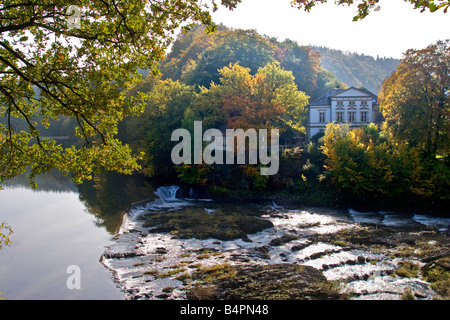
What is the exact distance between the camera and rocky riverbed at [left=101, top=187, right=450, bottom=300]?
11.5 m

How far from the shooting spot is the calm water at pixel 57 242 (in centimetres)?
1245

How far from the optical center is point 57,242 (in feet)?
58.3

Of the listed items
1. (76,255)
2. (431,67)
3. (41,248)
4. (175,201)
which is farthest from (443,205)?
(41,248)

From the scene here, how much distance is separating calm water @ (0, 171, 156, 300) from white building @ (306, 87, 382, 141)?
27.0 metres

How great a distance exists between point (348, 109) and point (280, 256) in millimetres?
35363

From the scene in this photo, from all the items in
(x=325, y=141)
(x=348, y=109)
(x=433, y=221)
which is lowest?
(x=433, y=221)

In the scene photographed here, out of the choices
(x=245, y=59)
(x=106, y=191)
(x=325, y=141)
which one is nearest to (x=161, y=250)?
(x=325, y=141)

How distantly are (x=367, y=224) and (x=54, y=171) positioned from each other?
43601 millimetres

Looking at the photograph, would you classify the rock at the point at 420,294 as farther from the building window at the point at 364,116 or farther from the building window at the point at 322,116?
the building window at the point at 364,116

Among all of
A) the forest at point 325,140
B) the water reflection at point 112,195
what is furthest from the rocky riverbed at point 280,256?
the forest at point 325,140

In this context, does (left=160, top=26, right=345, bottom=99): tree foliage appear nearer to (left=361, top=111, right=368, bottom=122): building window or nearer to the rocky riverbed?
(left=361, top=111, right=368, bottom=122): building window

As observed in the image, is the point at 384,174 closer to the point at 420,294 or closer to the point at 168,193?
the point at 420,294

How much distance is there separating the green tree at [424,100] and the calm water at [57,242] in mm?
21437

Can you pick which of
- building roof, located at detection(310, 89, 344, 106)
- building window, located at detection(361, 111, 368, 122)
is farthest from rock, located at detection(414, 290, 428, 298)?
building roof, located at detection(310, 89, 344, 106)
